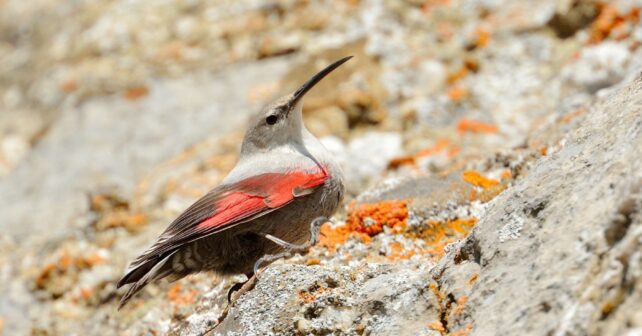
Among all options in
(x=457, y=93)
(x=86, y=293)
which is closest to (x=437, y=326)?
(x=86, y=293)

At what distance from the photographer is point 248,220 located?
361 centimetres

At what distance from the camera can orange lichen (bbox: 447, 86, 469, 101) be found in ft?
17.4

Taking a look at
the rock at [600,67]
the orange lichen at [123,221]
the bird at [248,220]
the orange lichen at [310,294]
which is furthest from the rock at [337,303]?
the rock at [600,67]

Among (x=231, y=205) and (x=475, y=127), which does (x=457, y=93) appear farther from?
(x=231, y=205)

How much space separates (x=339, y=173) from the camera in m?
4.08

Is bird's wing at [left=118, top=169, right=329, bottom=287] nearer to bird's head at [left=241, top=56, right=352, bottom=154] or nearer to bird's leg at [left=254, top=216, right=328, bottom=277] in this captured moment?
bird's leg at [left=254, top=216, right=328, bottom=277]

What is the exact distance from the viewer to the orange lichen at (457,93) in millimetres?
5305

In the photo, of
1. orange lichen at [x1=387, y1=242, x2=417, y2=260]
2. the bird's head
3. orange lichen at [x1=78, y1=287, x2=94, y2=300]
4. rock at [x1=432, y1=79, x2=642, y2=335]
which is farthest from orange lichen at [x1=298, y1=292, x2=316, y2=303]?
orange lichen at [x1=78, y1=287, x2=94, y2=300]

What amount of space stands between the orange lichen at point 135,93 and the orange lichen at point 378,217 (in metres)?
3.03

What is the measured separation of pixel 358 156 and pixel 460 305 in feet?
9.09

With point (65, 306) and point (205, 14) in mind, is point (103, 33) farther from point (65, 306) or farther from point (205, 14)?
point (65, 306)

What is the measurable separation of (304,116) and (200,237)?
223 centimetres

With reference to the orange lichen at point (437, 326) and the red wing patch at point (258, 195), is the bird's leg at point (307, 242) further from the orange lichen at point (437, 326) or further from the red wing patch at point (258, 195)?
the orange lichen at point (437, 326)

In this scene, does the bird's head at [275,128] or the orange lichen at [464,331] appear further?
the bird's head at [275,128]
